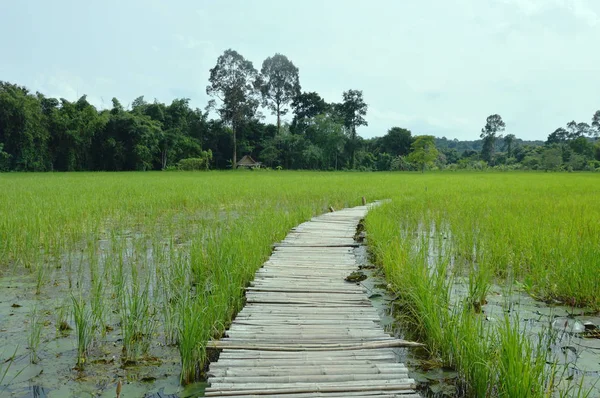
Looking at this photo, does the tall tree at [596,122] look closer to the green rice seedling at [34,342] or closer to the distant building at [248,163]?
the distant building at [248,163]

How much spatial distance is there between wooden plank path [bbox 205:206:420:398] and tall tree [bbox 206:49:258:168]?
31728 mm

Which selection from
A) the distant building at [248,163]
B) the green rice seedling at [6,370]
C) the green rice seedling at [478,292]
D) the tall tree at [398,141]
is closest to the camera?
the green rice seedling at [6,370]

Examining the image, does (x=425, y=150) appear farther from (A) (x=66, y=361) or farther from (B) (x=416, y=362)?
(A) (x=66, y=361)

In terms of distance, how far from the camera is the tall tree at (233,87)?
3453 centimetres

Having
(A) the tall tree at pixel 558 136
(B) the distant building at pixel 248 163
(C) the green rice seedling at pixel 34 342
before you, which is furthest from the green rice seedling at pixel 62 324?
(A) the tall tree at pixel 558 136

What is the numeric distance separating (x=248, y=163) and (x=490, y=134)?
35387mm

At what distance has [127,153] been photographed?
31281 millimetres

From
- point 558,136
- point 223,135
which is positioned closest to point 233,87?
point 223,135

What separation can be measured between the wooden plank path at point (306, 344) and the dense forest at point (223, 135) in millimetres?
28690

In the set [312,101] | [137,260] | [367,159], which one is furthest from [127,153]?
[137,260]

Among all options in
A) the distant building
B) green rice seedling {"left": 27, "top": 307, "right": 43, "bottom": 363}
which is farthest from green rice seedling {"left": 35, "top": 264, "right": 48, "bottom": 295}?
the distant building

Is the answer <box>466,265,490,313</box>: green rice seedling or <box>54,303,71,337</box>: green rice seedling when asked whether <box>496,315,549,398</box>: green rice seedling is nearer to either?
<box>466,265,490,313</box>: green rice seedling

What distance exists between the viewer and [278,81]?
38.8 metres

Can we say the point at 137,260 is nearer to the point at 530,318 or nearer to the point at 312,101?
the point at 530,318
